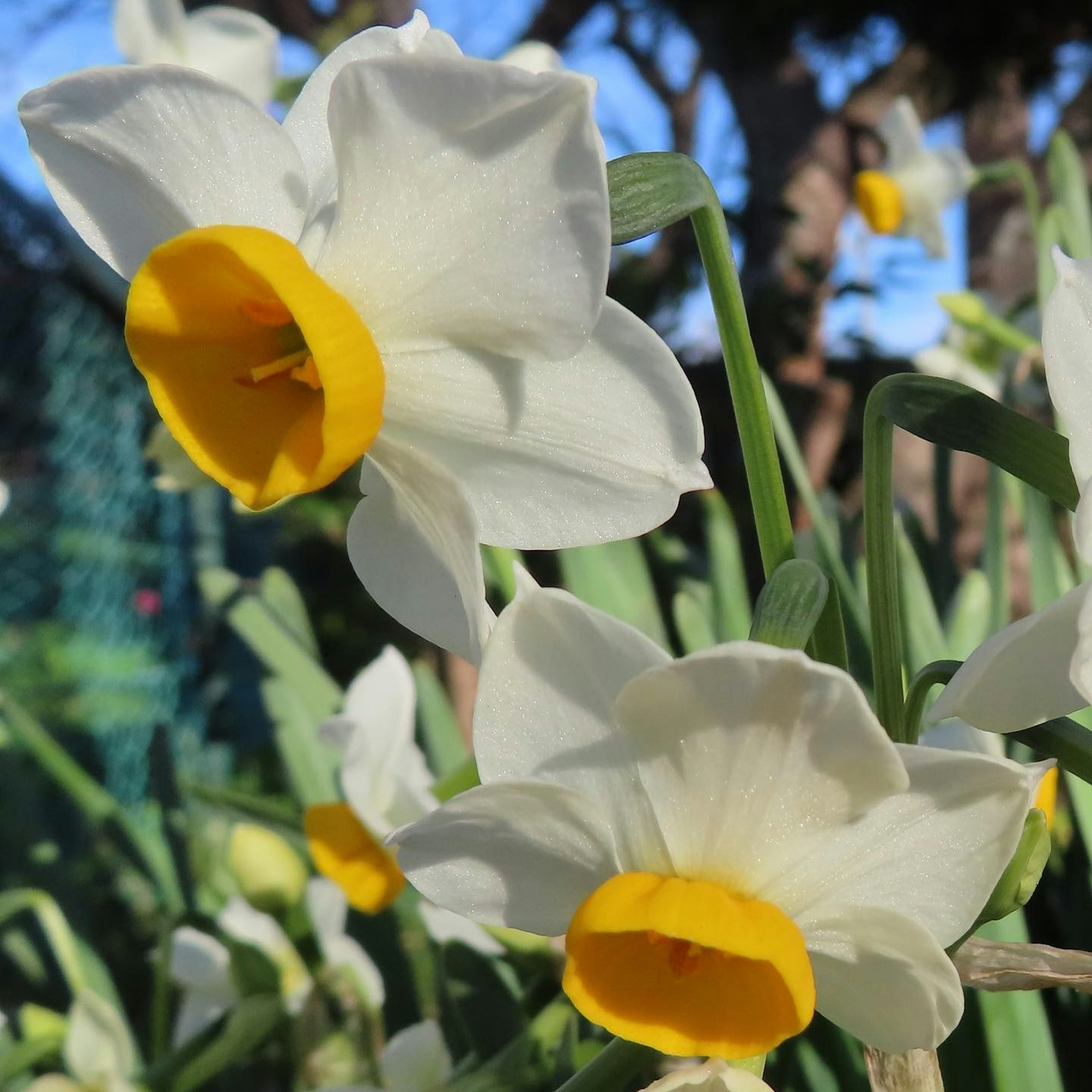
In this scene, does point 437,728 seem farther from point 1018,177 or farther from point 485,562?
point 1018,177

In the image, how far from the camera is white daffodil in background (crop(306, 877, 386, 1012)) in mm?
878

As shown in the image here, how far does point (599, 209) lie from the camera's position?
13.9 inches

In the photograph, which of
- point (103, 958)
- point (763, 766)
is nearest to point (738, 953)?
point (763, 766)

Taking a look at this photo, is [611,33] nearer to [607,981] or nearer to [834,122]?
[834,122]

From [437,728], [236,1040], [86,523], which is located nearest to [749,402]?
[236,1040]

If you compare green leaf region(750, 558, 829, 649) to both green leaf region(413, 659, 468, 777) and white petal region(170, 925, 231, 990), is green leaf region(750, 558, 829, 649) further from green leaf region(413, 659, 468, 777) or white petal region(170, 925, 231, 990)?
green leaf region(413, 659, 468, 777)

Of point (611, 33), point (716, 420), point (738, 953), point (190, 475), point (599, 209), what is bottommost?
point (716, 420)

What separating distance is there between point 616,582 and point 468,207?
2.37 feet

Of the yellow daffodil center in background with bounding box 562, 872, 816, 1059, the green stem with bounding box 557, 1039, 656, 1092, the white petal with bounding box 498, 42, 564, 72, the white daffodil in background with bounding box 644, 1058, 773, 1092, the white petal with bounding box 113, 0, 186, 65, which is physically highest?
the white petal with bounding box 113, 0, 186, 65

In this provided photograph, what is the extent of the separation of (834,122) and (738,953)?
337cm

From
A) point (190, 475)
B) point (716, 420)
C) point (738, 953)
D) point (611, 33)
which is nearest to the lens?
point (738, 953)

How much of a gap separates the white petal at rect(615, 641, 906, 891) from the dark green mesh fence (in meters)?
2.34

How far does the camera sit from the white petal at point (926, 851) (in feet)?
1.15

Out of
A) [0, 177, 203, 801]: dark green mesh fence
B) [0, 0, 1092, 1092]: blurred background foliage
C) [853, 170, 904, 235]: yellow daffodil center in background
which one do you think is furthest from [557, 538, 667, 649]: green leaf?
[0, 177, 203, 801]: dark green mesh fence
